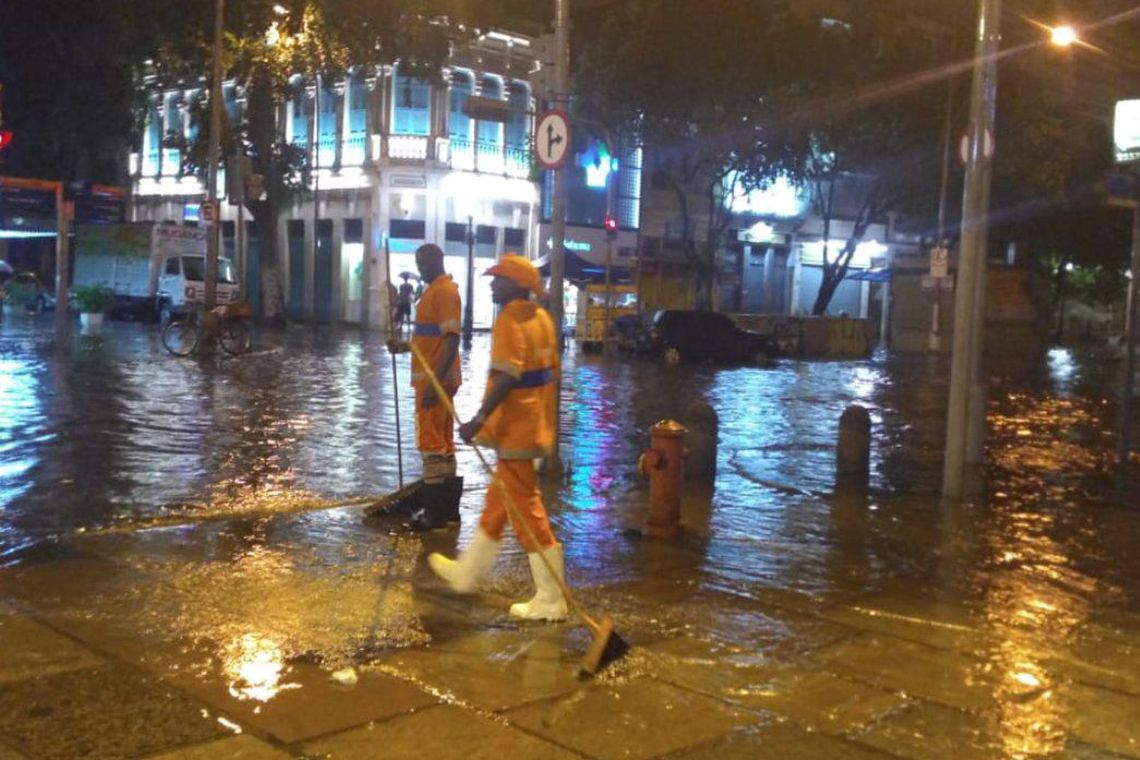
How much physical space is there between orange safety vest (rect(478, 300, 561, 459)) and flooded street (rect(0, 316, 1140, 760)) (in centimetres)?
93

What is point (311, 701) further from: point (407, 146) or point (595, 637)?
point (407, 146)

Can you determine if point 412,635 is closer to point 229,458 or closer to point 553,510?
point 553,510

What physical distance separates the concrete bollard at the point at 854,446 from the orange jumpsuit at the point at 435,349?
16.2 ft

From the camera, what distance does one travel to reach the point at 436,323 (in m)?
7.98

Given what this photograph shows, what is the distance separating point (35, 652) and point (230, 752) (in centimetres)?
157

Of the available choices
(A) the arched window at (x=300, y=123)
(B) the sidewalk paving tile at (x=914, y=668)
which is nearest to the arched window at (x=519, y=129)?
(A) the arched window at (x=300, y=123)

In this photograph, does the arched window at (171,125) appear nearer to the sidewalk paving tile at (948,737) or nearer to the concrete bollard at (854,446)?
the concrete bollard at (854,446)

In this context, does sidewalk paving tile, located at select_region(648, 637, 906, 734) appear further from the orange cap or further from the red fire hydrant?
the red fire hydrant

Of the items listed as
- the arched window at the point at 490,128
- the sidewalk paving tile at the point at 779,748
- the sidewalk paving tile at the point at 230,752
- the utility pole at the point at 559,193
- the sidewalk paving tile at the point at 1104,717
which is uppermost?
the arched window at the point at 490,128

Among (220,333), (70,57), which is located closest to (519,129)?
(220,333)

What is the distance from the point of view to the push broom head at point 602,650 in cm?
533

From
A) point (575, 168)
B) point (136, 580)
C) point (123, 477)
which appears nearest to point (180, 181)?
point (575, 168)

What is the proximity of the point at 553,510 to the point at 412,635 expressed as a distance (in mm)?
3706

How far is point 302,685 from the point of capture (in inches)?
199
